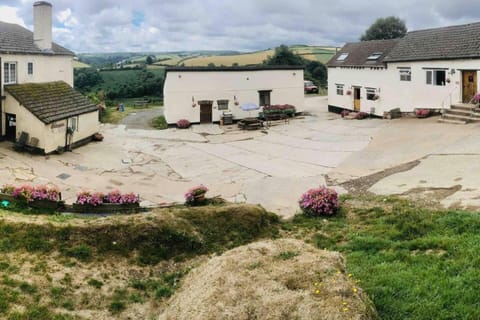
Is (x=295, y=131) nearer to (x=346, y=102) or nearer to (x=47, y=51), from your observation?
(x=346, y=102)

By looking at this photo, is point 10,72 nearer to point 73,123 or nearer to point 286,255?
point 73,123

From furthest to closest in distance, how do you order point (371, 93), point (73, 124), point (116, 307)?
1. point (371, 93)
2. point (73, 124)
3. point (116, 307)

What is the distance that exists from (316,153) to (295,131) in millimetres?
7590

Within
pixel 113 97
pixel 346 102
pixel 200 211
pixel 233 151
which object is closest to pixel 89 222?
pixel 200 211

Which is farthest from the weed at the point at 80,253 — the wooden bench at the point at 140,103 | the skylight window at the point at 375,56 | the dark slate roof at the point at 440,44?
the wooden bench at the point at 140,103

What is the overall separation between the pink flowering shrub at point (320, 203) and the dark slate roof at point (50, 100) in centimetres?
1559

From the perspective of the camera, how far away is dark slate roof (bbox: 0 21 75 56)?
25550mm

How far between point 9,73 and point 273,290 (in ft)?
80.5

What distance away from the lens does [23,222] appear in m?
11.0

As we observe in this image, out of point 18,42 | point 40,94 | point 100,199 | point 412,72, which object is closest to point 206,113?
point 40,94

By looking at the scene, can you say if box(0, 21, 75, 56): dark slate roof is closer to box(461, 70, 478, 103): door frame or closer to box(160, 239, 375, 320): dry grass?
box(160, 239, 375, 320): dry grass

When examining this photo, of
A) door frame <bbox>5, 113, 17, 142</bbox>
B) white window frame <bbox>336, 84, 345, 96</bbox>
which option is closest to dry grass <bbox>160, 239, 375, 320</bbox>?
door frame <bbox>5, 113, 17, 142</bbox>

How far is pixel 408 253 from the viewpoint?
30.6 feet

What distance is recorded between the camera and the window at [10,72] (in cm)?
2531
